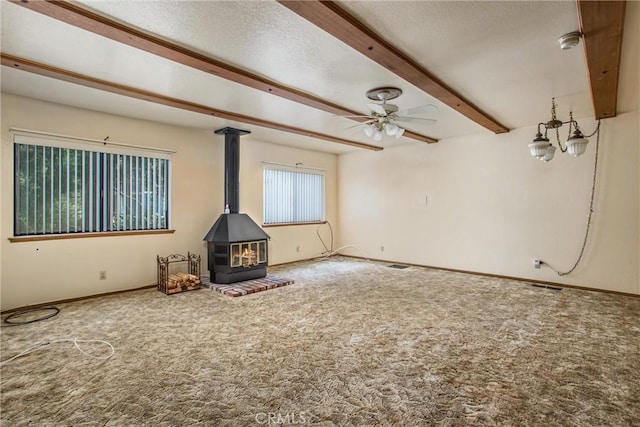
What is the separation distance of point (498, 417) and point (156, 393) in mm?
2140

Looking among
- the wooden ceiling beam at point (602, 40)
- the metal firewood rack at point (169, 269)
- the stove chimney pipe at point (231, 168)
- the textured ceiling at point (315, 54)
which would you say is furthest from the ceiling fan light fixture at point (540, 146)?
the metal firewood rack at point (169, 269)

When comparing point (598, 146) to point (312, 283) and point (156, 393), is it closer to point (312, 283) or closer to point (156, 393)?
point (312, 283)

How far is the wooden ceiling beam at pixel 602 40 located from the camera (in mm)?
2031

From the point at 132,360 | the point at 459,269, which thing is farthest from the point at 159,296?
the point at 459,269

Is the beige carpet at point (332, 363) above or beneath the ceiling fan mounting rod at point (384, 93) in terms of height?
beneath

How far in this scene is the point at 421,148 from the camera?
21.7 feet

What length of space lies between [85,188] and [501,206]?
6390mm

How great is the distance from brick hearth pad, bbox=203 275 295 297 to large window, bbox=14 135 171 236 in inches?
55.0

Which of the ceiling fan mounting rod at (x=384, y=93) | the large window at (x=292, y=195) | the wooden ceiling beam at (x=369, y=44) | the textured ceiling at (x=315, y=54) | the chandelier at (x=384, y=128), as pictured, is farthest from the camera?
the large window at (x=292, y=195)

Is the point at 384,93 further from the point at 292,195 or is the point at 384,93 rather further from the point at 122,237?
the point at 122,237

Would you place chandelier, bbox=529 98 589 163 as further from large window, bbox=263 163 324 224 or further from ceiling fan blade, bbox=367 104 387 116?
large window, bbox=263 163 324 224

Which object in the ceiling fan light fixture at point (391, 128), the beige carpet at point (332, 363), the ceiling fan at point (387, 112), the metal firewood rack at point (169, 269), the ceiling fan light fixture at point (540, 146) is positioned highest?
the ceiling fan at point (387, 112)

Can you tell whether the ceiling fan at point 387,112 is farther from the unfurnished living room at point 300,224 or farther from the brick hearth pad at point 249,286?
the brick hearth pad at point 249,286

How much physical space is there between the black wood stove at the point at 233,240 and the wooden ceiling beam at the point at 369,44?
10.6 ft
